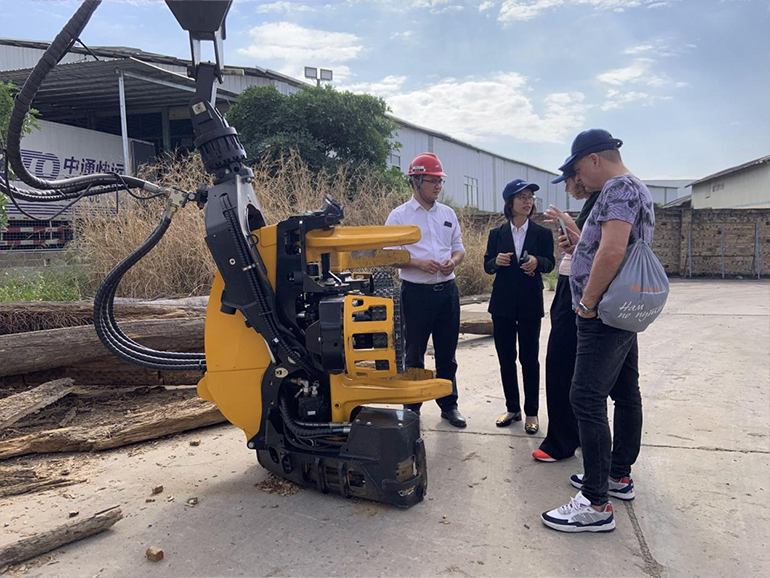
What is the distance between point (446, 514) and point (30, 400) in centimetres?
291

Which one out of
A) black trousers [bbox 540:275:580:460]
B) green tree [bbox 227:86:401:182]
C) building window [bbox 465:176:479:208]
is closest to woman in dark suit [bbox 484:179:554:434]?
black trousers [bbox 540:275:580:460]

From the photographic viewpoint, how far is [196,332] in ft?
14.8

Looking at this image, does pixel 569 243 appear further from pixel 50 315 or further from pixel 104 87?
pixel 104 87

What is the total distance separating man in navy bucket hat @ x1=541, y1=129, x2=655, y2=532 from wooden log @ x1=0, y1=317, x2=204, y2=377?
123 inches

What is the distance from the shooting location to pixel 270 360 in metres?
2.82

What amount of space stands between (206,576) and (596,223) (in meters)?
2.29

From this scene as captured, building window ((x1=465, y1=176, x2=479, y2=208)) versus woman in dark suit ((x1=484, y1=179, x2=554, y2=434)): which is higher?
building window ((x1=465, y1=176, x2=479, y2=208))

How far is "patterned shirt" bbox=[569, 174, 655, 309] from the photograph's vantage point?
2484mm

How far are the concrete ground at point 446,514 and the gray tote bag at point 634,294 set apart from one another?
0.99 metres

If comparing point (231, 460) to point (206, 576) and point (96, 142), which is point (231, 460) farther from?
point (96, 142)

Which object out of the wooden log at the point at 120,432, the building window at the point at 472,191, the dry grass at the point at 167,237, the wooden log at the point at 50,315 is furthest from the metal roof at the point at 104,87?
the building window at the point at 472,191

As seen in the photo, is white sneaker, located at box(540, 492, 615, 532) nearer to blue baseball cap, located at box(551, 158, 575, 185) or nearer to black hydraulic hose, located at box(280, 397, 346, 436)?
black hydraulic hose, located at box(280, 397, 346, 436)

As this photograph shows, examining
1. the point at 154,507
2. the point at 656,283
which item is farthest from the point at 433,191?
the point at 154,507

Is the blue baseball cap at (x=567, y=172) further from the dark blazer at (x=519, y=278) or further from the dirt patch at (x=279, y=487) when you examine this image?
the dirt patch at (x=279, y=487)
